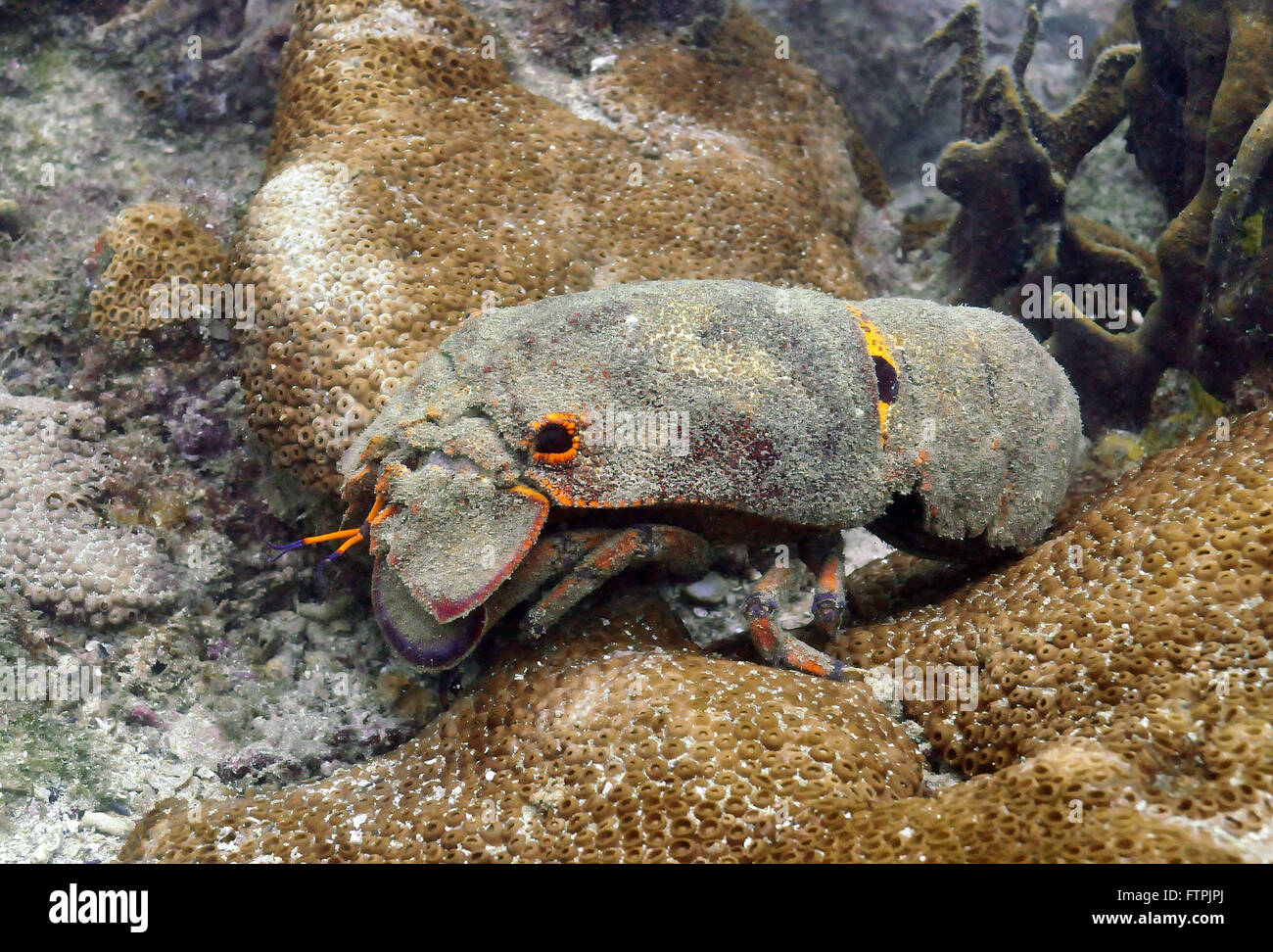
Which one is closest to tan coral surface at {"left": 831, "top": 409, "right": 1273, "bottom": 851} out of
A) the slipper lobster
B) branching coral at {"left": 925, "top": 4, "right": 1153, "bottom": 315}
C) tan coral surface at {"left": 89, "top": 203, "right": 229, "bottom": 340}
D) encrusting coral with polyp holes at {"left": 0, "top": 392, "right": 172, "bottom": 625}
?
the slipper lobster

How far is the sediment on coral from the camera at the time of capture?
14.3 feet

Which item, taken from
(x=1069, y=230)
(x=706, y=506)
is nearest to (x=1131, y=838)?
(x=706, y=506)

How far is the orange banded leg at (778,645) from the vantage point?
384 centimetres

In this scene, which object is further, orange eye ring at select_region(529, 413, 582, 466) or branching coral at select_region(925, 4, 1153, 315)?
branching coral at select_region(925, 4, 1153, 315)

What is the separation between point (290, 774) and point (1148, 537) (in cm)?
389

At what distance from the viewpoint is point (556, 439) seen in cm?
351

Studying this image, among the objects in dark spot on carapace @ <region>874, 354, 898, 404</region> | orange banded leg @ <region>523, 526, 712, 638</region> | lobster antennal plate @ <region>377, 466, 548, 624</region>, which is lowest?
orange banded leg @ <region>523, 526, 712, 638</region>

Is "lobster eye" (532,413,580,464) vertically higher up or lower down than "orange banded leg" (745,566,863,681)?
Answer: higher up

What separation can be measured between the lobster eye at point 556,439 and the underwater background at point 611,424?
0.8 inches

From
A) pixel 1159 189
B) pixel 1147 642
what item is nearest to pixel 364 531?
pixel 1147 642

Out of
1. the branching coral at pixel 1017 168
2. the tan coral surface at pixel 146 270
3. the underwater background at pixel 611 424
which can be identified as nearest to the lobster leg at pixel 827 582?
the underwater background at pixel 611 424

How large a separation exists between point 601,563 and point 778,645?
0.89m

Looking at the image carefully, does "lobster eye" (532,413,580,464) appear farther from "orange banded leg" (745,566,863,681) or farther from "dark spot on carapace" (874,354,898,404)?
"dark spot on carapace" (874,354,898,404)
